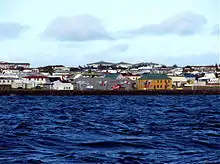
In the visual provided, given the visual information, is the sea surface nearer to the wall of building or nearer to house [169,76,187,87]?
the wall of building

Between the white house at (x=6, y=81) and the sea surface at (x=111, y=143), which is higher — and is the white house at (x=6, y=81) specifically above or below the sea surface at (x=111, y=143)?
above

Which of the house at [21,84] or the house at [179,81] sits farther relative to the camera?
the house at [179,81]

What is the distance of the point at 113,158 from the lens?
1147 centimetres

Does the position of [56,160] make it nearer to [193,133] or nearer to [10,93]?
[193,133]

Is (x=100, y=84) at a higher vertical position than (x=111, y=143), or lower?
higher

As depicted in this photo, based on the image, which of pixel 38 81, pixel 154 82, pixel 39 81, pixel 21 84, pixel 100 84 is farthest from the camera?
pixel 39 81

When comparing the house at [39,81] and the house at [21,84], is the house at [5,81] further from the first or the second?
the house at [21,84]

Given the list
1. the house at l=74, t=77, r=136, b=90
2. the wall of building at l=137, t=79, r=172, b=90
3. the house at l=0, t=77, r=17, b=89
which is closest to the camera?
the house at l=74, t=77, r=136, b=90

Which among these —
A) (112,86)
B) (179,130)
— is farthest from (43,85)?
(179,130)

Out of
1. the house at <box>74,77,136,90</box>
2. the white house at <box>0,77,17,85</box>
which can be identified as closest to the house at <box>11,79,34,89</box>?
the white house at <box>0,77,17,85</box>

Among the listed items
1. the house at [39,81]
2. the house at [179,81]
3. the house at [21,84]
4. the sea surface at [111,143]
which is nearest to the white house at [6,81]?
the house at [39,81]

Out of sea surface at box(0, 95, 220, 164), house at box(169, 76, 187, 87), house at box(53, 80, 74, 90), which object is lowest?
sea surface at box(0, 95, 220, 164)

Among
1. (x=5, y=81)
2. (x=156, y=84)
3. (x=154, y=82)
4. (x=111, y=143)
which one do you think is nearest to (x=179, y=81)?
(x=156, y=84)

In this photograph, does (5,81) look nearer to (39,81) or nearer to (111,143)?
(39,81)
